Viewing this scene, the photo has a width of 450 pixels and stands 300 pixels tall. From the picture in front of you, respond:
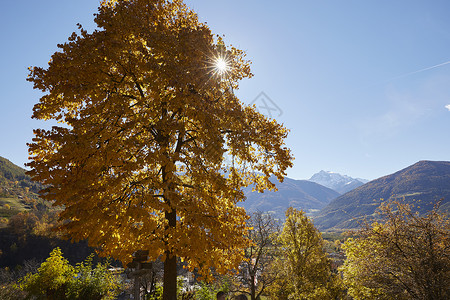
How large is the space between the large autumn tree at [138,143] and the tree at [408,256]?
6.63 meters

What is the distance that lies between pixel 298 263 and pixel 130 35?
2323 cm

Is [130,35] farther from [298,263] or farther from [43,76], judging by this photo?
[298,263]

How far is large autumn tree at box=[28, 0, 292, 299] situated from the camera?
6.42m

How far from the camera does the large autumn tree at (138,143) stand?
642 cm

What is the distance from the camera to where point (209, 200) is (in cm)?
892

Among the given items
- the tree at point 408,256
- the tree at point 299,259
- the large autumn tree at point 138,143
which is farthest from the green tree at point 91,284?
the tree at point 299,259

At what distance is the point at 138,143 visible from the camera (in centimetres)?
743

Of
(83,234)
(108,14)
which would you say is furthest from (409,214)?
(108,14)

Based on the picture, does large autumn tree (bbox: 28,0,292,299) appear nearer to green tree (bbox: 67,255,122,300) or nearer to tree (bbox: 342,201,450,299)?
green tree (bbox: 67,255,122,300)

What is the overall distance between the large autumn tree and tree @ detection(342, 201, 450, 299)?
21.7 feet

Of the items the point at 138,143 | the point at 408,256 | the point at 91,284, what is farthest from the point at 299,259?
the point at 138,143

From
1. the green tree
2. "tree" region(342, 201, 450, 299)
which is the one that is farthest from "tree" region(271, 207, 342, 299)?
the green tree

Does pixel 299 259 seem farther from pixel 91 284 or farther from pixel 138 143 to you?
pixel 138 143

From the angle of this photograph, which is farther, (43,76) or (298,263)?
(298,263)
